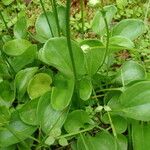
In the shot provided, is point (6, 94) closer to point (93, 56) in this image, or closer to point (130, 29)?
point (93, 56)

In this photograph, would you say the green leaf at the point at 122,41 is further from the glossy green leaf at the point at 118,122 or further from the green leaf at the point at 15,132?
the green leaf at the point at 15,132

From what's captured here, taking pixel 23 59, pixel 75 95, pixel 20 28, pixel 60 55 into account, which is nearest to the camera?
pixel 60 55

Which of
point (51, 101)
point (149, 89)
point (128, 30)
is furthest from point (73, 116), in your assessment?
point (128, 30)

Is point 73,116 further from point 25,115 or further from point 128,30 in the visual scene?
point 128,30

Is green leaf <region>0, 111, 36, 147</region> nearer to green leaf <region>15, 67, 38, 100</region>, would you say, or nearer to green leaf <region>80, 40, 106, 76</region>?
green leaf <region>15, 67, 38, 100</region>

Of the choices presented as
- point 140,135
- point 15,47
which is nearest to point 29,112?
point 15,47

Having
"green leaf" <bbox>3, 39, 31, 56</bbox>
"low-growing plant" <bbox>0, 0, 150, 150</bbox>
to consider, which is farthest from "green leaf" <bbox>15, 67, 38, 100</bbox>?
"green leaf" <bbox>3, 39, 31, 56</bbox>

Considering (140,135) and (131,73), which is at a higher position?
(131,73)
